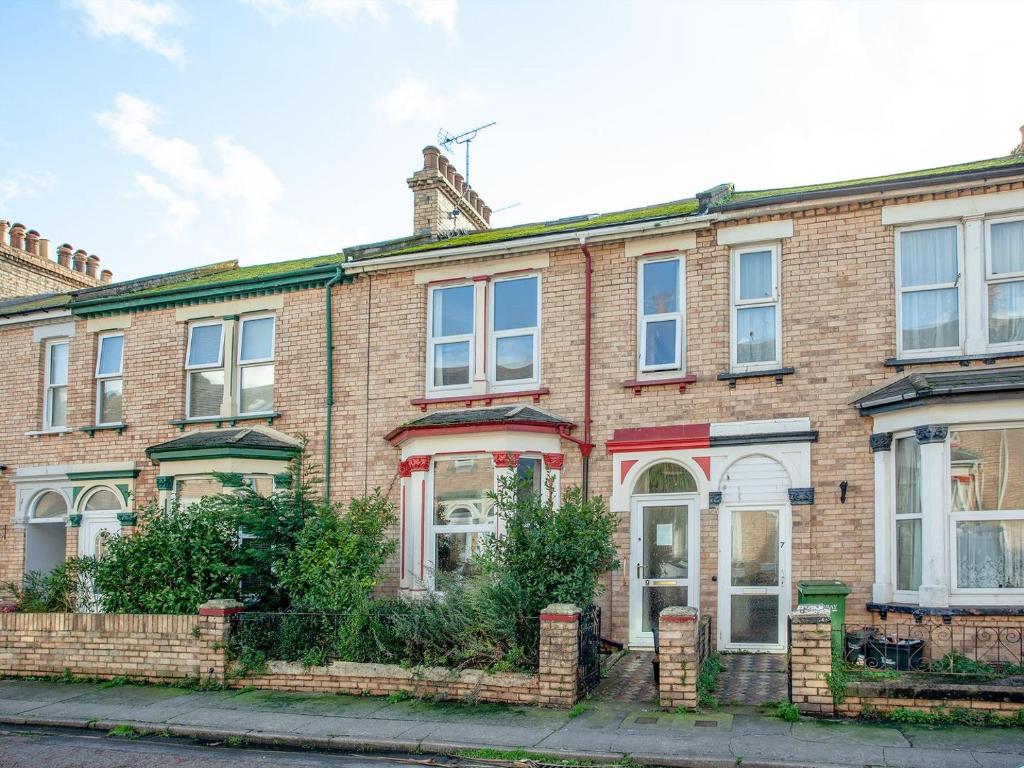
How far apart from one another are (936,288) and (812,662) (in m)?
5.57

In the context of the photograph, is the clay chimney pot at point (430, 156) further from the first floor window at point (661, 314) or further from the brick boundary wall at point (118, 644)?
the brick boundary wall at point (118, 644)

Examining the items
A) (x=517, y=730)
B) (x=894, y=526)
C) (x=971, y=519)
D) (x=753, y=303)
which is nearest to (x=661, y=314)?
(x=753, y=303)

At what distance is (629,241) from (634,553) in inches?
175

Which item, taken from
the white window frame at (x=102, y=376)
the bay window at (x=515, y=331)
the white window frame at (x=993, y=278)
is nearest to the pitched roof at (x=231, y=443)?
the white window frame at (x=102, y=376)

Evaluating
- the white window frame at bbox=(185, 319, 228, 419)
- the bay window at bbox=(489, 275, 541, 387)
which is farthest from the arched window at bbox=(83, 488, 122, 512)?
the bay window at bbox=(489, 275, 541, 387)

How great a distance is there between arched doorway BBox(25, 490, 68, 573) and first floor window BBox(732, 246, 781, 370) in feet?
40.7

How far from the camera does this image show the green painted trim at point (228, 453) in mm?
15508

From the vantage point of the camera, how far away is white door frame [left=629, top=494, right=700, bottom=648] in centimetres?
1341

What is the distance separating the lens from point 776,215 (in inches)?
532

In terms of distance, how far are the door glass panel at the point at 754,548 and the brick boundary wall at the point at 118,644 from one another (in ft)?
21.2

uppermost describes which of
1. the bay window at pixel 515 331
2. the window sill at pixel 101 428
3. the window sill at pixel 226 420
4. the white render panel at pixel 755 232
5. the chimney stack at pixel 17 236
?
the chimney stack at pixel 17 236

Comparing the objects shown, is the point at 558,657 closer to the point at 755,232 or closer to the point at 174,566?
the point at 174,566

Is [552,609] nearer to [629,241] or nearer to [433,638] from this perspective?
[433,638]

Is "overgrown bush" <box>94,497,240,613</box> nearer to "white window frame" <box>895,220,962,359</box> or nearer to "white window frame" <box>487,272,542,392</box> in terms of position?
"white window frame" <box>487,272,542,392</box>
